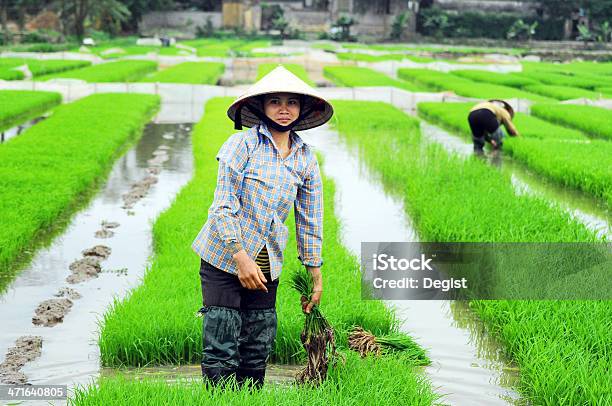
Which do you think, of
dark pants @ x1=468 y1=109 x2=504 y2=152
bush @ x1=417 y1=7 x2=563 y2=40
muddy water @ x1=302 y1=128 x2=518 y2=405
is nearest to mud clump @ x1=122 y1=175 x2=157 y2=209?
muddy water @ x1=302 y1=128 x2=518 y2=405

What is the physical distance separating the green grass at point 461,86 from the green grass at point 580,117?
235 cm

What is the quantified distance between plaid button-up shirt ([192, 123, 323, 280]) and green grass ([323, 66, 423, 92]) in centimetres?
2008

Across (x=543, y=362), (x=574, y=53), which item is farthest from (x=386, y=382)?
(x=574, y=53)

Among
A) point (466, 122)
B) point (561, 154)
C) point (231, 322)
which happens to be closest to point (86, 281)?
point (231, 322)

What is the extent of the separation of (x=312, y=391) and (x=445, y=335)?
5.63 ft

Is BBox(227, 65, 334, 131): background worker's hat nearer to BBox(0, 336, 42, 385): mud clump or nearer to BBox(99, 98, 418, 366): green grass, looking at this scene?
BBox(99, 98, 418, 366): green grass

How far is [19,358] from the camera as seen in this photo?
4602mm

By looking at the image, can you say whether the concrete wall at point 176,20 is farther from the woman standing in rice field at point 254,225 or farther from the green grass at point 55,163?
the woman standing in rice field at point 254,225

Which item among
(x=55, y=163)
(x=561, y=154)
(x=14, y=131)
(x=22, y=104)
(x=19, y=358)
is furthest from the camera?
(x=22, y=104)

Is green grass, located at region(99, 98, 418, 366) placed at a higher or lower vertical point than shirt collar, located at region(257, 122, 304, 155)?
lower

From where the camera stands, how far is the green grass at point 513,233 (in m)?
4.02

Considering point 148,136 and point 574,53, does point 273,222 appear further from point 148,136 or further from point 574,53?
point 574,53

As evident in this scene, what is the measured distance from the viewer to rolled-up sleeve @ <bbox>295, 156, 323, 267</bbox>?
3.59 m

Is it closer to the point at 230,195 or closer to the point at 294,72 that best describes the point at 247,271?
the point at 230,195
